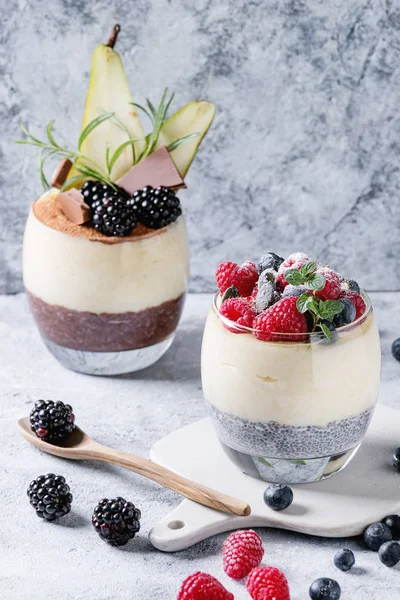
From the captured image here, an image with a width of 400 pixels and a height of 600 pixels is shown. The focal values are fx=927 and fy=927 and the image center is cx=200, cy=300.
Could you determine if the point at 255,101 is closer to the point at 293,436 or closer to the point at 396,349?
the point at 396,349

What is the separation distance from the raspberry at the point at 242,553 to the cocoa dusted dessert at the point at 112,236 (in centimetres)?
58

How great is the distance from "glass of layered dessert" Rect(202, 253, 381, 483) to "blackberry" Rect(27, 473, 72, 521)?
0.83 feet

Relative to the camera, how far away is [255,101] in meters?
1.97

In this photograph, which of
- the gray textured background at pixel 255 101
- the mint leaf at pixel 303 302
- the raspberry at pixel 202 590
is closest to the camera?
the raspberry at pixel 202 590

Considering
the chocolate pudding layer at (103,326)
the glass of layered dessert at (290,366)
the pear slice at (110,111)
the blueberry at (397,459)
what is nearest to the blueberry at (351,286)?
the glass of layered dessert at (290,366)

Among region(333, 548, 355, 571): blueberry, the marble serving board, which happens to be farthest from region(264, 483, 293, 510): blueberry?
region(333, 548, 355, 571): blueberry

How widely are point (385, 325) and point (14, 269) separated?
866mm

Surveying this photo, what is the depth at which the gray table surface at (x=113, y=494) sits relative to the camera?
1238mm

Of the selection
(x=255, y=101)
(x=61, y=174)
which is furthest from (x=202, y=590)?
(x=255, y=101)

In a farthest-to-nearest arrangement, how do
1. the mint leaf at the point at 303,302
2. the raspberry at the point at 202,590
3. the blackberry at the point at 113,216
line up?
the blackberry at the point at 113,216 → the mint leaf at the point at 303,302 → the raspberry at the point at 202,590

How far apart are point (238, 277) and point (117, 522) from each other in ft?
1.29

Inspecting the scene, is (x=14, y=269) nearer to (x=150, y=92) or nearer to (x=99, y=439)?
(x=150, y=92)

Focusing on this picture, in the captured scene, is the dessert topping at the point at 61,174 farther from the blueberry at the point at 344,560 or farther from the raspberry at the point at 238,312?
the blueberry at the point at 344,560

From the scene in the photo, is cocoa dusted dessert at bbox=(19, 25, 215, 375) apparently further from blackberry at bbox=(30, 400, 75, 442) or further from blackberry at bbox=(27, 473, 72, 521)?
blackberry at bbox=(27, 473, 72, 521)
